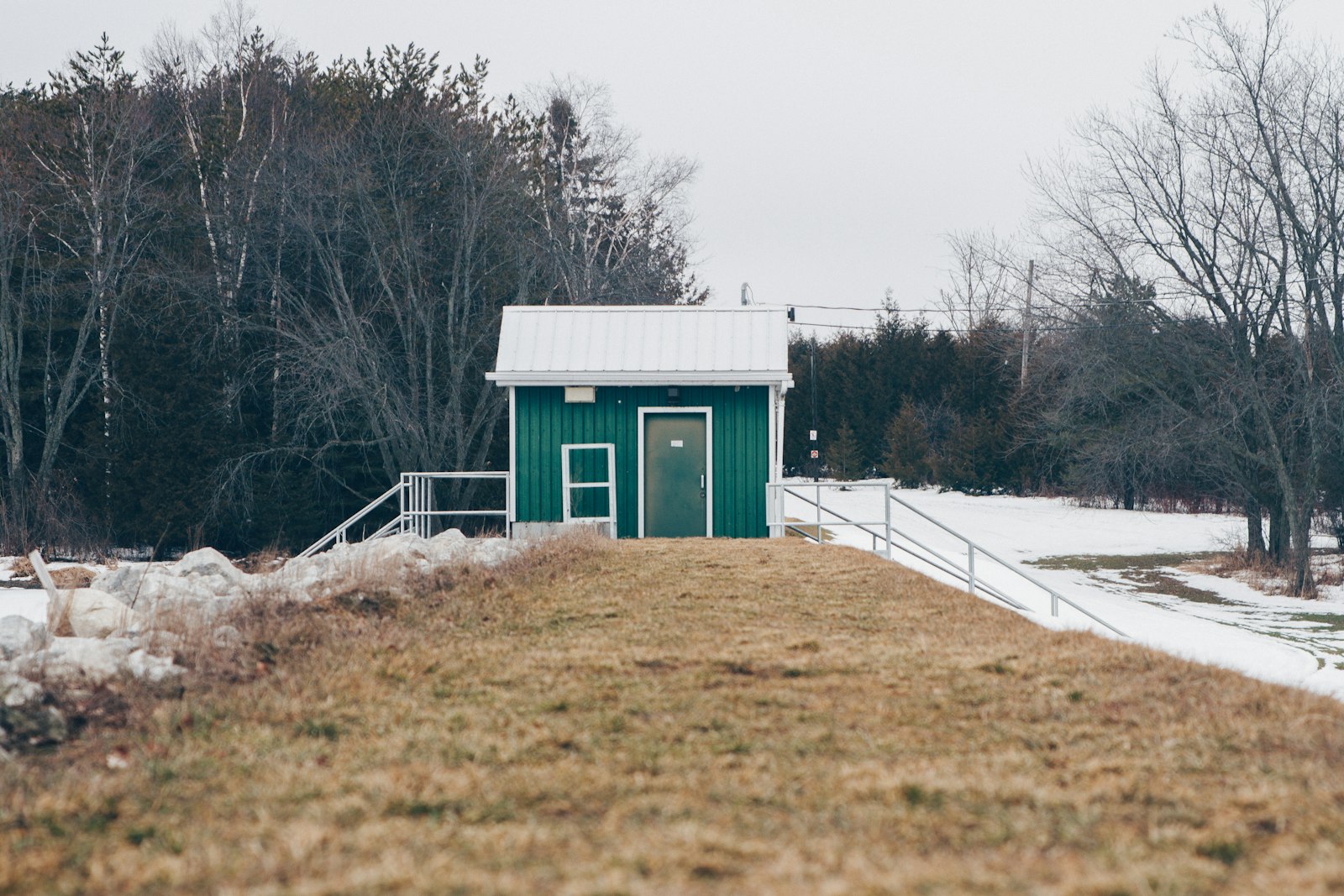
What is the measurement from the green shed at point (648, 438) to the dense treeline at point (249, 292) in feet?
25.9

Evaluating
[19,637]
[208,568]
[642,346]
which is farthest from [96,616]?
[642,346]

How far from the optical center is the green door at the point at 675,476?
16.5m

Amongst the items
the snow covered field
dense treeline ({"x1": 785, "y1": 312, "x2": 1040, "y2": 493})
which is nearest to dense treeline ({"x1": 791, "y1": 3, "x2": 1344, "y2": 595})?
the snow covered field

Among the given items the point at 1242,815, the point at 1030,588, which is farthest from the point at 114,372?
the point at 1242,815

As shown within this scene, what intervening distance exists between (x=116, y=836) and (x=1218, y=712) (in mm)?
5045

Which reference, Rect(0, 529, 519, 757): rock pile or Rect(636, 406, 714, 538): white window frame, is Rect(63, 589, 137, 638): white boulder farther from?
Rect(636, 406, 714, 538): white window frame

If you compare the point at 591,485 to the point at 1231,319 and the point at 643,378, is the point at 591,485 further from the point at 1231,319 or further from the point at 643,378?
the point at 1231,319

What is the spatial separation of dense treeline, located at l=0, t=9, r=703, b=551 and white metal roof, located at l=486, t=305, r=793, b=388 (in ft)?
24.3

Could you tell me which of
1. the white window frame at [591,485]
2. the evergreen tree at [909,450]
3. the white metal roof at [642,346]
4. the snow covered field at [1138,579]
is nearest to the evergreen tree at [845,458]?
the evergreen tree at [909,450]

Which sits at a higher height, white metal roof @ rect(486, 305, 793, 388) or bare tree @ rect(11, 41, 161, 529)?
bare tree @ rect(11, 41, 161, 529)

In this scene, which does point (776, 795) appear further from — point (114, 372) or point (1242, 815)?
point (114, 372)

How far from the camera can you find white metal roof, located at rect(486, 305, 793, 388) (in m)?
16.4

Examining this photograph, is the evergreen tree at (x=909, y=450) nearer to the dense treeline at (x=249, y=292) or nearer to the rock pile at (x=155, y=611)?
the dense treeline at (x=249, y=292)

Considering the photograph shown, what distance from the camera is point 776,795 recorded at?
4.39 meters
